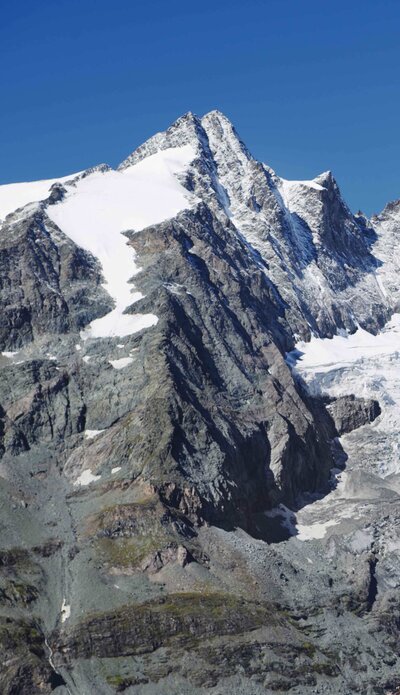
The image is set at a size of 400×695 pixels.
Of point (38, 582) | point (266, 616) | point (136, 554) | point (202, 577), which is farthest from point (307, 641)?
point (38, 582)

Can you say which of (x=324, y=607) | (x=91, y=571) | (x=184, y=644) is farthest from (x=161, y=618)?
(x=324, y=607)

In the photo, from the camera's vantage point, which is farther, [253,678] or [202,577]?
[202,577]

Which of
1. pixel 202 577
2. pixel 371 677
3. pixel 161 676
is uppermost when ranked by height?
pixel 202 577

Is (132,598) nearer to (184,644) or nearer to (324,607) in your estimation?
(184,644)

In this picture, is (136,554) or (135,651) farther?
(136,554)

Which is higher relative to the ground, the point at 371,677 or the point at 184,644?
the point at 184,644

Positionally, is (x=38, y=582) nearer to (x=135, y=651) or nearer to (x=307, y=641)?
(x=135, y=651)

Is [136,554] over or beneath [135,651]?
over

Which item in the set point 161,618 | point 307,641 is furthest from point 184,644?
point 307,641
